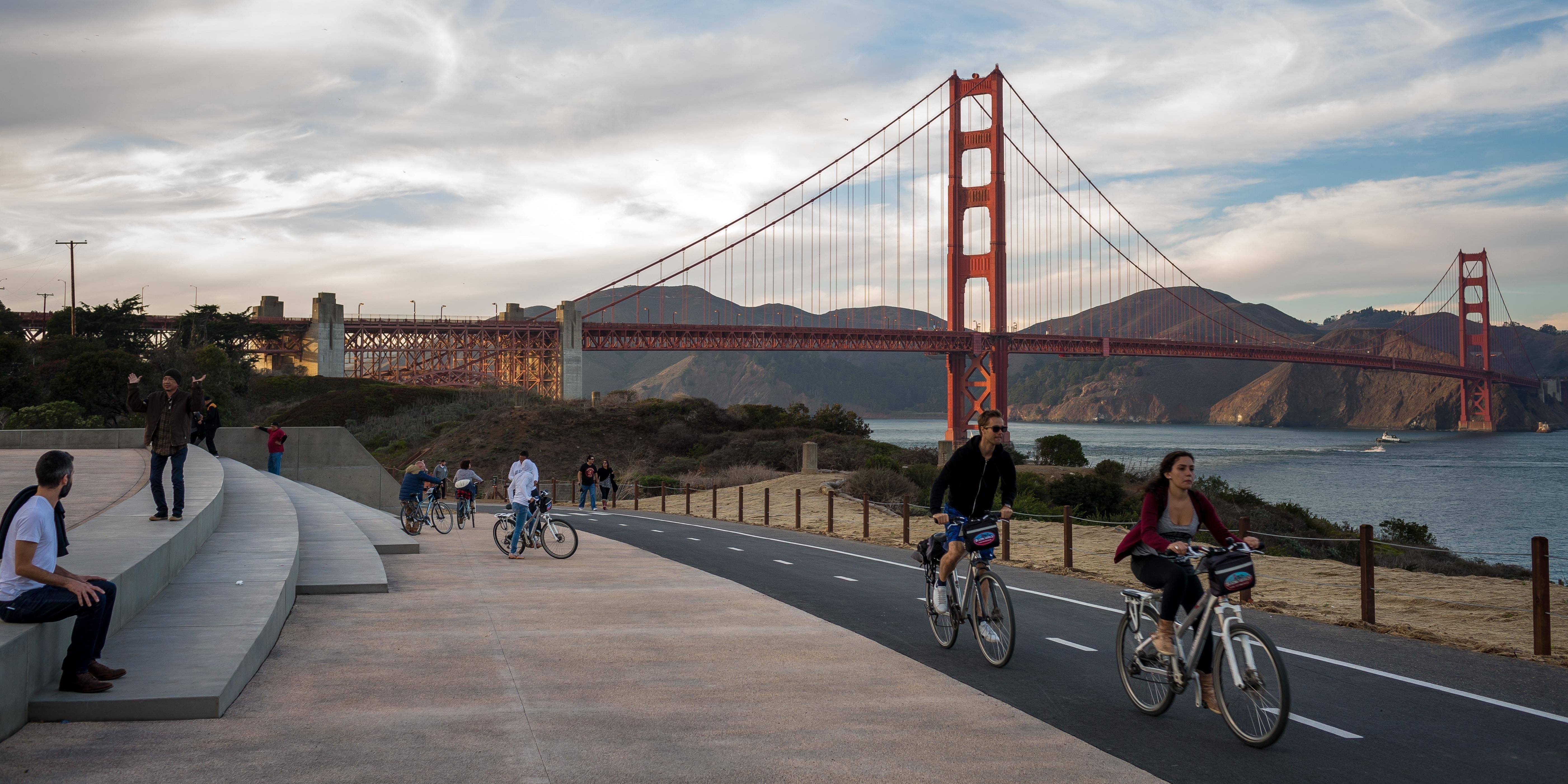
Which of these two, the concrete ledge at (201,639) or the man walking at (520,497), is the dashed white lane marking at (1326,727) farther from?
the man walking at (520,497)

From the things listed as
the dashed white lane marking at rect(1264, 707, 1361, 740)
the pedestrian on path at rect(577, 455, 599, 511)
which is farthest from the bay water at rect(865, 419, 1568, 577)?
→ the pedestrian on path at rect(577, 455, 599, 511)

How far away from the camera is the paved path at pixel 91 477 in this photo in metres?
12.7

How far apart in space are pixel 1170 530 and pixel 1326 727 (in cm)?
138

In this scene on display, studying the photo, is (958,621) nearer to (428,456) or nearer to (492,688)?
(492,688)

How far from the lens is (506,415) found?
229 ft

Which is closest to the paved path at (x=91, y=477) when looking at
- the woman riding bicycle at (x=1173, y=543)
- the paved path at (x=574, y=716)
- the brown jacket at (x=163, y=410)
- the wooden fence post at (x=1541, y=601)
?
the brown jacket at (x=163, y=410)

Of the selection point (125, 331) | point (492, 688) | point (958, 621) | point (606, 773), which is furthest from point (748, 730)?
point (125, 331)

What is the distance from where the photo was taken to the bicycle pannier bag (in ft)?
26.3

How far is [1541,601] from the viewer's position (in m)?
9.08

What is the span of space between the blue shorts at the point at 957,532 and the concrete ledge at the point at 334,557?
589 centimetres

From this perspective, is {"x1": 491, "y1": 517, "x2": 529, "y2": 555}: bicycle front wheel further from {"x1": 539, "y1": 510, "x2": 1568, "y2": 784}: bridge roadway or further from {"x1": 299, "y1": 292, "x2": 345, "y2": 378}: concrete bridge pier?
{"x1": 299, "y1": 292, "x2": 345, "y2": 378}: concrete bridge pier

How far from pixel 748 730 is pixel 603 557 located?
1020 cm

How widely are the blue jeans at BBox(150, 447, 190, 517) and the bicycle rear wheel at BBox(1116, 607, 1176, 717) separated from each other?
8.67 metres

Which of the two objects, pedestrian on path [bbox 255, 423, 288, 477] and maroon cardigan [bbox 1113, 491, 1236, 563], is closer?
maroon cardigan [bbox 1113, 491, 1236, 563]
